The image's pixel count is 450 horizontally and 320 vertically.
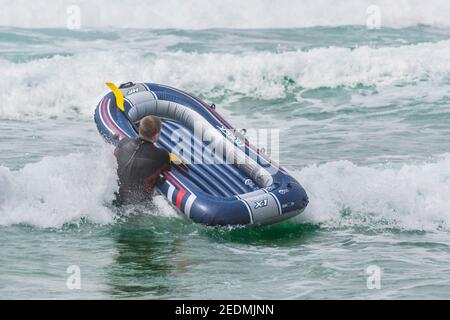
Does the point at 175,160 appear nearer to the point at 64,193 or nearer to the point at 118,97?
the point at 64,193

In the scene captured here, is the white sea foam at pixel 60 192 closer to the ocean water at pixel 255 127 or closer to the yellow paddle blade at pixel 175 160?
the ocean water at pixel 255 127

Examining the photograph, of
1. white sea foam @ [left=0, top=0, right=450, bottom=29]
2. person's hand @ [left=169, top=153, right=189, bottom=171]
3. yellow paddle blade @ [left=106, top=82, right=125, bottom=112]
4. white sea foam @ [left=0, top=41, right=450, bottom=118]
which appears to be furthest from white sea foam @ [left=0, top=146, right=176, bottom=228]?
white sea foam @ [left=0, top=0, right=450, bottom=29]

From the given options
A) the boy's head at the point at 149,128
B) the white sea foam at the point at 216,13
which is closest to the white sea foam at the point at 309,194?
the boy's head at the point at 149,128

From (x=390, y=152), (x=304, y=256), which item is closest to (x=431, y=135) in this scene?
(x=390, y=152)

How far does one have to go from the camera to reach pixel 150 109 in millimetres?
9727

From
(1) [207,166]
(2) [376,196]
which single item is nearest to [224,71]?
(1) [207,166]

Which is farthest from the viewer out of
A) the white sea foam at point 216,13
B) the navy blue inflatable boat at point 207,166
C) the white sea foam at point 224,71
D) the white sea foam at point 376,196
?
the white sea foam at point 216,13

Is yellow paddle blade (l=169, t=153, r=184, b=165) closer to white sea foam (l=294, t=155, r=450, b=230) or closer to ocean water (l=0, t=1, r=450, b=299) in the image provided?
ocean water (l=0, t=1, r=450, b=299)

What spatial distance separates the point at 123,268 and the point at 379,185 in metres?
3.19

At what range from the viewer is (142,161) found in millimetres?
8344

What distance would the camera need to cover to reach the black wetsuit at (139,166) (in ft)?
27.4

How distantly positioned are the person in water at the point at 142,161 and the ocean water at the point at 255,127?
215 mm

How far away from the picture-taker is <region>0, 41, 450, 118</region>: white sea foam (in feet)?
51.7

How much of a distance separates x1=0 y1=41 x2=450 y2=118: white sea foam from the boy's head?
6891 mm
